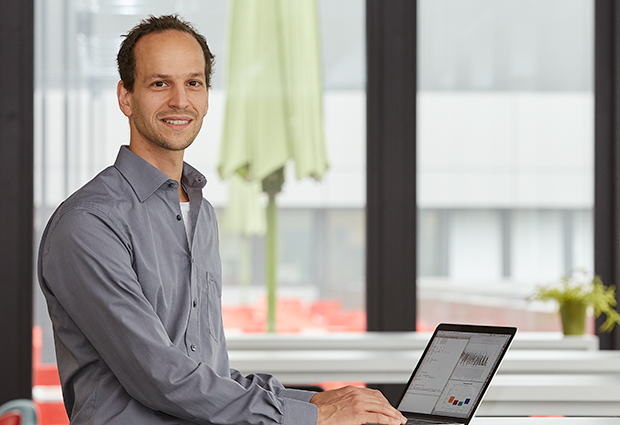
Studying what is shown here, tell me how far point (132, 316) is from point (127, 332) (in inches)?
1.1

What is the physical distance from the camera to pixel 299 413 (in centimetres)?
122

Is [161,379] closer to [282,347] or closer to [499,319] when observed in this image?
[282,347]

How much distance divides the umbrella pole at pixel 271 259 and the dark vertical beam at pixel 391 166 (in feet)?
1.56

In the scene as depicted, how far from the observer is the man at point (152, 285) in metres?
1.17

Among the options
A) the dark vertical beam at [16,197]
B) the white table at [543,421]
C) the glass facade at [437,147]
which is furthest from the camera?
the glass facade at [437,147]

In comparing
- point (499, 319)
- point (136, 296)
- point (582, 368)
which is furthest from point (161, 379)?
point (499, 319)

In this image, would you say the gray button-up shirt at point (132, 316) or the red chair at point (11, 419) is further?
the red chair at point (11, 419)

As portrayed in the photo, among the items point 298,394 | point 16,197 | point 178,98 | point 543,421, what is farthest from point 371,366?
point 16,197

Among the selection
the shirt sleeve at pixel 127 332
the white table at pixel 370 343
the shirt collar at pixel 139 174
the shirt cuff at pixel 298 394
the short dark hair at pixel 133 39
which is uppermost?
the short dark hair at pixel 133 39

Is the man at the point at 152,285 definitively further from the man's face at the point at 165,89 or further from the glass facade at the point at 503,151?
the glass facade at the point at 503,151

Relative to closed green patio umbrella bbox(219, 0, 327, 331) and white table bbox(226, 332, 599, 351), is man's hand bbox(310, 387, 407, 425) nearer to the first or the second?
white table bbox(226, 332, 599, 351)

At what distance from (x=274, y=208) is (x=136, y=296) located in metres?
2.41

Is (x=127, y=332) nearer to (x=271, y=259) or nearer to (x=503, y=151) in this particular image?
(x=271, y=259)

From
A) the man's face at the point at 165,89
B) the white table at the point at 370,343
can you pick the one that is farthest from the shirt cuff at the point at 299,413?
the white table at the point at 370,343
